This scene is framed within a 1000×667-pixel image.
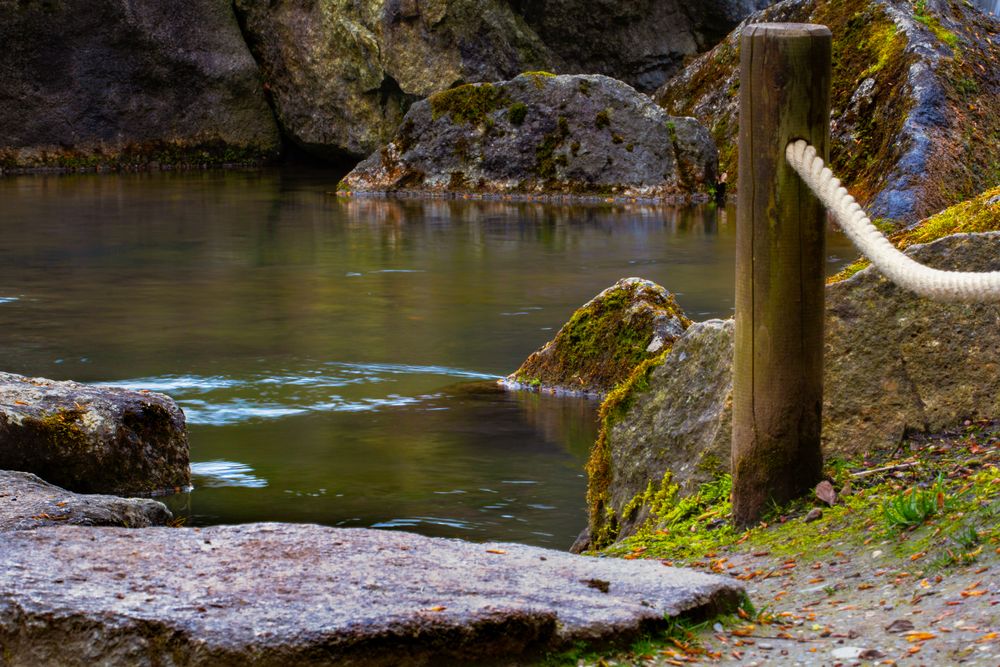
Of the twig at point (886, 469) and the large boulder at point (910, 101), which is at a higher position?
the large boulder at point (910, 101)

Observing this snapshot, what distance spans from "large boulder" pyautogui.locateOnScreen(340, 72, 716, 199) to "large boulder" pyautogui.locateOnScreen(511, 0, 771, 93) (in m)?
5.97

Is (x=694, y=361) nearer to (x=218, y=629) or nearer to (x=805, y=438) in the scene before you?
(x=805, y=438)

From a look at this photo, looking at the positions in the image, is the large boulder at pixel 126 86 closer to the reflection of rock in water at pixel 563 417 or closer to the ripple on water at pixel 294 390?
the ripple on water at pixel 294 390

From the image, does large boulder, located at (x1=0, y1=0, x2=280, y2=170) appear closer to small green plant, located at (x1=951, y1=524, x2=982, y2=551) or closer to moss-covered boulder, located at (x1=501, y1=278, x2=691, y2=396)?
moss-covered boulder, located at (x1=501, y1=278, x2=691, y2=396)

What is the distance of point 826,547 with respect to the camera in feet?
14.4

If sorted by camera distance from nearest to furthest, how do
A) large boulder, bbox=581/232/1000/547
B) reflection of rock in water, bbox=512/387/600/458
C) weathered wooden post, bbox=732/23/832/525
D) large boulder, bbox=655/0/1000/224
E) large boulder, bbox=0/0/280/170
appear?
weathered wooden post, bbox=732/23/832/525, large boulder, bbox=581/232/1000/547, reflection of rock in water, bbox=512/387/600/458, large boulder, bbox=655/0/1000/224, large boulder, bbox=0/0/280/170

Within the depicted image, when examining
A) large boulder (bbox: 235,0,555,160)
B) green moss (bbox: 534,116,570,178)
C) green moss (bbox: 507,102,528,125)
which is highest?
large boulder (bbox: 235,0,555,160)

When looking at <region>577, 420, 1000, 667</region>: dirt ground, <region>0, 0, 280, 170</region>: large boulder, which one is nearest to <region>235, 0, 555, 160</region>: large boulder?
<region>0, 0, 280, 170</region>: large boulder

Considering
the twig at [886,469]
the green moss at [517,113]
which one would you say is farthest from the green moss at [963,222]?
the green moss at [517,113]

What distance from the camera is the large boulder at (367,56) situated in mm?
23875

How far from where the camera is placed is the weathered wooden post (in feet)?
14.9

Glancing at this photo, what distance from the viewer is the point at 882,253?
3871mm

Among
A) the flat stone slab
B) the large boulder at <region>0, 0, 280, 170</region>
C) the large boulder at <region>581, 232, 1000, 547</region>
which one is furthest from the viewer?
the large boulder at <region>0, 0, 280, 170</region>

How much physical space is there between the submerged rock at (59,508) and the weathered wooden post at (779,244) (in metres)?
2.17
